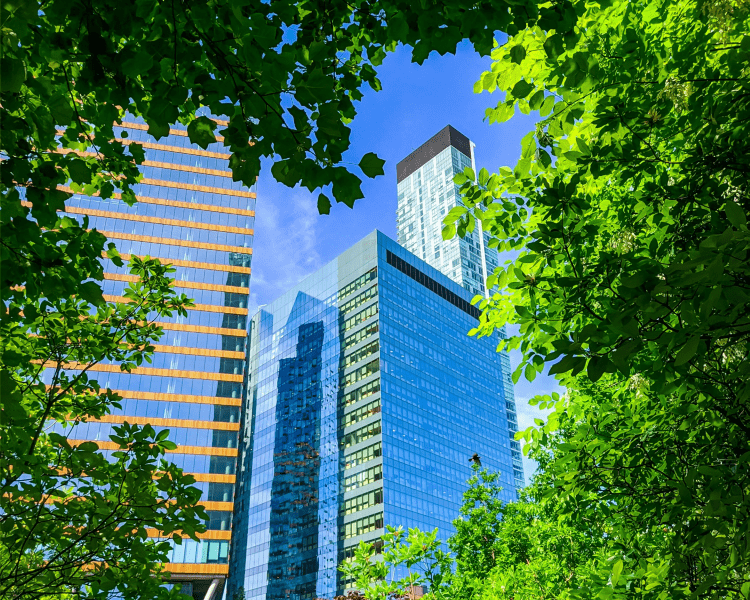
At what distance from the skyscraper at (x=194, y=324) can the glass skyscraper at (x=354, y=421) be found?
967 inches

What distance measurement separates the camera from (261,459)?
9300 centimetres

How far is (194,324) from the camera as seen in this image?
62.2 m

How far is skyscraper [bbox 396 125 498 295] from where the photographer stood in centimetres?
15400

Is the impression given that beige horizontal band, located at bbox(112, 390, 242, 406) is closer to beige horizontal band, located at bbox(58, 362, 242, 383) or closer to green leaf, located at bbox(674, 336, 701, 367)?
beige horizontal band, located at bbox(58, 362, 242, 383)

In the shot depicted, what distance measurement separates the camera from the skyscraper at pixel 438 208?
154000mm

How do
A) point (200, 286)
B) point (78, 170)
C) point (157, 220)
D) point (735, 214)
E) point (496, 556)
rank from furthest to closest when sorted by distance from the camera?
point (157, 220) → point (200, 286) → point (496, 556) → point (78, 170) → point (735, 214)

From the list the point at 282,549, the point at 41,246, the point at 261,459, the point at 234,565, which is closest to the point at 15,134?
the point at 41,246

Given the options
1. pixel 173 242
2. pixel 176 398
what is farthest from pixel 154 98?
pixel 173 242

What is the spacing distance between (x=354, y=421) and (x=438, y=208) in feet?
319

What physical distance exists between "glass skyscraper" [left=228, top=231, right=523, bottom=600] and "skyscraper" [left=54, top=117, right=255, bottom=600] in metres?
24.6

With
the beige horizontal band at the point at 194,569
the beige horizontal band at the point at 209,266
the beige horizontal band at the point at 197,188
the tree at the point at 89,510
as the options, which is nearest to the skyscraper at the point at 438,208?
the beige horizontal band at the point at 197,188

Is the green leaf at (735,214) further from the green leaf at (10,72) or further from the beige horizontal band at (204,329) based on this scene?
the beige horizontal band at (204,329)

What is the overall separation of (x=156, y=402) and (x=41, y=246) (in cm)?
6040

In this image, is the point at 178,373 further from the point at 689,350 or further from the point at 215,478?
the point at 689,350
